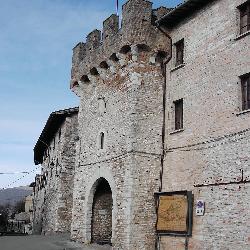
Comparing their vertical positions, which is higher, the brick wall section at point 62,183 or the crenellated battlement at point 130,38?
the crenellated battlement at point 130,38

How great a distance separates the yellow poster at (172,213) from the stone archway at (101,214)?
3.25 m

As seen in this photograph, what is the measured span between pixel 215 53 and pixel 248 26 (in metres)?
1.21

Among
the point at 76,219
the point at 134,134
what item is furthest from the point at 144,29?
the point at 76,219

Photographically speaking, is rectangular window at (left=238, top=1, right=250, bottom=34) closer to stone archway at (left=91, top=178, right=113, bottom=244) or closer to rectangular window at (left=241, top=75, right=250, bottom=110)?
rectangular window at (left=241, top=75, right=250, bottom=110)

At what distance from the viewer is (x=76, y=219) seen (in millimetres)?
16000

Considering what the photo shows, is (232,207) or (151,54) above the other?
(151,54)

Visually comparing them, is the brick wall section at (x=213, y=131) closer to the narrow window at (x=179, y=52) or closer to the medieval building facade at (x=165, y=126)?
the medieval building facade at (x=165, y=126)

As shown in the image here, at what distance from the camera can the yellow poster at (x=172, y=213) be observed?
1197 centimetres

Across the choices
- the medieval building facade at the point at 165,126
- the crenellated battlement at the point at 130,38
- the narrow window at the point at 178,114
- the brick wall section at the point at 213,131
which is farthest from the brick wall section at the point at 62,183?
the brick wall section at the point at 213,131

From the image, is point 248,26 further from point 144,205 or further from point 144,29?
point 144,205

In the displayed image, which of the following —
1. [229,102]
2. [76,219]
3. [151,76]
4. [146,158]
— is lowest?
[76,219]

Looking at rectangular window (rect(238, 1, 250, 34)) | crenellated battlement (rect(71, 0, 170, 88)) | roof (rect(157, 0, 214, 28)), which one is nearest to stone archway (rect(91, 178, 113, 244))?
crenellated battlement (rect(71, 0, 170, 88))

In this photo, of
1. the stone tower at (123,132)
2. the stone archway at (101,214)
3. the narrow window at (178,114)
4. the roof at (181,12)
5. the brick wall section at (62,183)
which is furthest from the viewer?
the brick wall section at (62,183)

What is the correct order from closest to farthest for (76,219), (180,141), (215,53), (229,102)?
(229,102)
(215,53)
(180,141)
(76,219)
